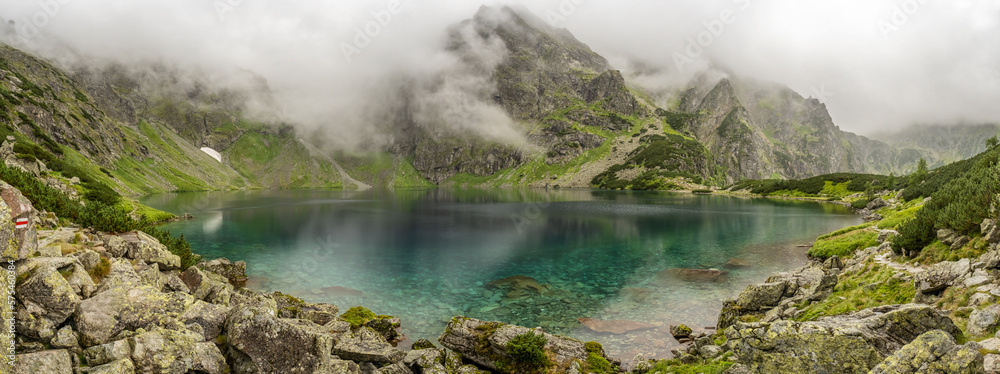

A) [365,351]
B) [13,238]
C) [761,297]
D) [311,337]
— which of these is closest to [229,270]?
[13,238]

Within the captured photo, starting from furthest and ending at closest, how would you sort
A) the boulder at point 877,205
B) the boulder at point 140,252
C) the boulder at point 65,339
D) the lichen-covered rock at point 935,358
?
the boulder at point 877,205, the boulder at point 140,252, the boulder at point 65,339, the lichen-covered rock at point 935,358

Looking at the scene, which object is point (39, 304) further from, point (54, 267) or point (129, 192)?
point (129, 192)

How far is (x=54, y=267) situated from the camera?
37.1 feet

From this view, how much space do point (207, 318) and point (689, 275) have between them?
36.5 meters

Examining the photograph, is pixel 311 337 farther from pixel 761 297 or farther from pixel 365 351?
pixel 761 297

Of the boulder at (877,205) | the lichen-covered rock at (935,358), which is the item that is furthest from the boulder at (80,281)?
the boulder at (877,205)

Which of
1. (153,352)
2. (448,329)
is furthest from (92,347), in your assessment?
(448,329)

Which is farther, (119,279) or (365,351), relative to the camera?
(365,351)

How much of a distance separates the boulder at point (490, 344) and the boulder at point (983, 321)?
12106 millimetres

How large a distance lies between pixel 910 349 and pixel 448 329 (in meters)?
16.0

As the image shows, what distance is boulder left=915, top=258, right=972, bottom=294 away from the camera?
51.2 feet

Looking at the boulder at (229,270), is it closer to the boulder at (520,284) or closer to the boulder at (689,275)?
the boulder at (520,284)

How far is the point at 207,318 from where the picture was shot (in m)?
13.2

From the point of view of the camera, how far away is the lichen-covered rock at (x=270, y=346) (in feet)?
41.0
